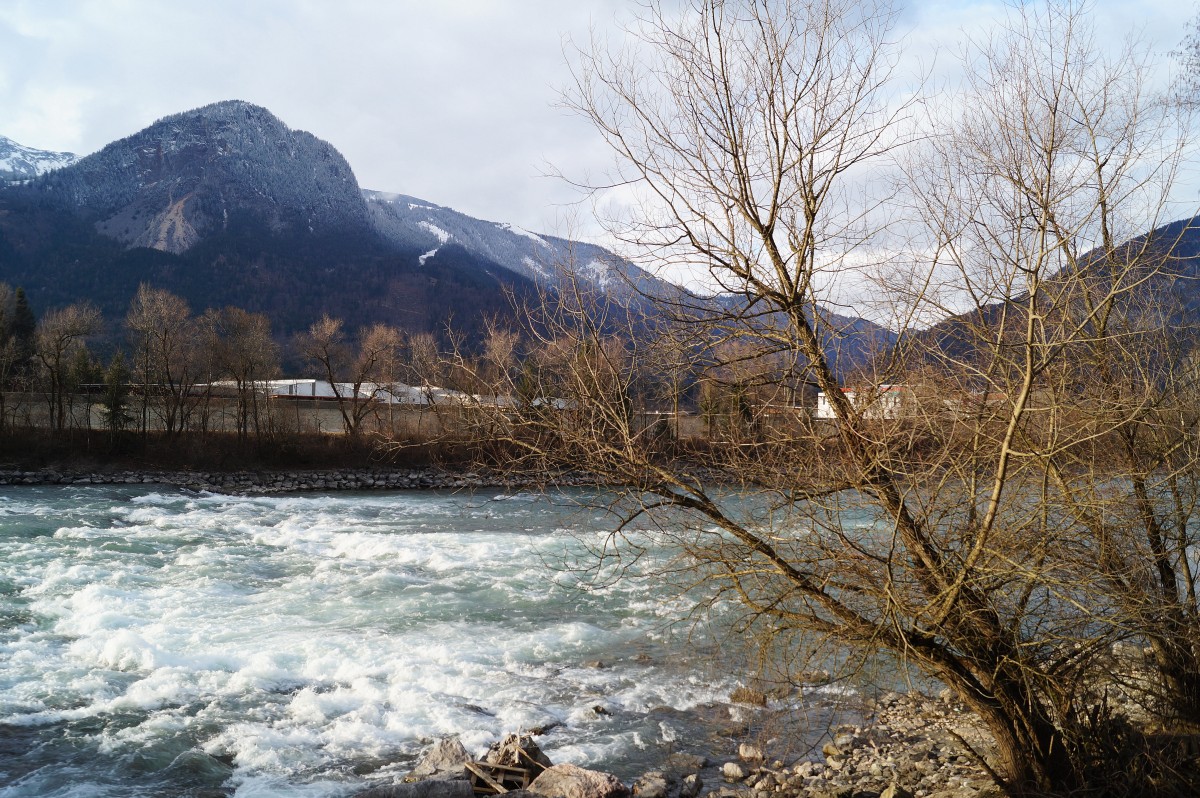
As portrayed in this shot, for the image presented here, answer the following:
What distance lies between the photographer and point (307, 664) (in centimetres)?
941

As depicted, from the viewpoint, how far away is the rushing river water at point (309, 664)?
7.04 meters

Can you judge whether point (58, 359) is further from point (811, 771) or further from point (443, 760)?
point (811, 771)

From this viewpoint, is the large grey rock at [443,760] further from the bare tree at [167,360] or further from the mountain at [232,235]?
the mountain at [232,235]

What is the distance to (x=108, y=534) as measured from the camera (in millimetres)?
18062

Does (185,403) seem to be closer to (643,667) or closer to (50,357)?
(50,357)

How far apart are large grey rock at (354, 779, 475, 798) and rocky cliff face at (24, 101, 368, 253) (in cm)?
15184

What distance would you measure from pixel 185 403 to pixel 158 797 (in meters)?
36.1

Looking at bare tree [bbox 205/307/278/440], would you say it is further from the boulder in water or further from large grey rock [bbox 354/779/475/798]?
large grey rock [bbox 354/779/475/798]

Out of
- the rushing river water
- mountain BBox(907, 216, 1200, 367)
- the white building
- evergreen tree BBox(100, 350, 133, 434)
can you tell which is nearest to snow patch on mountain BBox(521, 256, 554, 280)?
the rushing river water

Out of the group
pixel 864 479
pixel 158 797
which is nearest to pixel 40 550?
pixel 158 797

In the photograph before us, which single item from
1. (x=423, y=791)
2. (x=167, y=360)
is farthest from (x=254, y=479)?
(x=423, y=791)

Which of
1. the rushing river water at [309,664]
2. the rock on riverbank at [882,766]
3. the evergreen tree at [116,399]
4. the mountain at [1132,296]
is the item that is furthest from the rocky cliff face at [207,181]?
the mountain at [1132,296]

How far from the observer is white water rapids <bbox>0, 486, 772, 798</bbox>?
7.04 meters

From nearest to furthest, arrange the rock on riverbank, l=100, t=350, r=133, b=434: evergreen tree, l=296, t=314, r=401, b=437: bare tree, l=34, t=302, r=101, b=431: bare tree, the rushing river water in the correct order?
the rock on riverbank
the rushing river water
l=34, t=302, r=101, b=431: bare tree
l=100, t=350, r=133, b=434: evergreen tree
l=296, t=314, r=401, b=437: bare tree
